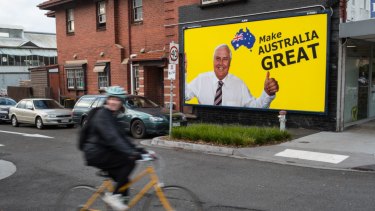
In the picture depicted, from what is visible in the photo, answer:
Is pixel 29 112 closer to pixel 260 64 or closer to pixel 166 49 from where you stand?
pixel 166 49

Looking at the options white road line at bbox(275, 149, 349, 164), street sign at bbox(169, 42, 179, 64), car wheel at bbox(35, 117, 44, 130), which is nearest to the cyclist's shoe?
white road line at bbox(275, 149, 349, 164)

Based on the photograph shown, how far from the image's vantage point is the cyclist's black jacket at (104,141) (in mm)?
4223

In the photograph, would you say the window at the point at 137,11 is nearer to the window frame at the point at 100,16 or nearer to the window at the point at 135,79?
the window frame at the point at 100,16

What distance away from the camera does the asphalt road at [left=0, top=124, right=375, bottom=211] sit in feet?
19.8

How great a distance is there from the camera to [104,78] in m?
22.8

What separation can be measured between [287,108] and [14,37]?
5595 centimetres

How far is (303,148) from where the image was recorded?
10.4 metres

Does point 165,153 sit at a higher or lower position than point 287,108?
lower

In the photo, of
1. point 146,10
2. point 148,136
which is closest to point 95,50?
point 146,10

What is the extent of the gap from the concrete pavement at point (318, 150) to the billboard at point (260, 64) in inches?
56.1

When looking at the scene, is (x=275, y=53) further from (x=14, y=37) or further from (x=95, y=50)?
(x=14, y=37)

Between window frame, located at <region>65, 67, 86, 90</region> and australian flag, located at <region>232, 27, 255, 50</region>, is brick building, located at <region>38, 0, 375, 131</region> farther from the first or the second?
australian flag, located at <region>232, 27, 255, 50</region>

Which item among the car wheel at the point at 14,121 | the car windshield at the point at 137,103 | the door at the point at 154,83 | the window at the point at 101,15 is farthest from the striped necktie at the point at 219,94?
the car wheel at the point at 14,121

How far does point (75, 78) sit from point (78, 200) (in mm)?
20986
